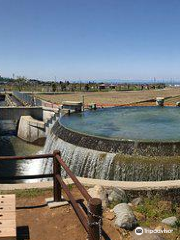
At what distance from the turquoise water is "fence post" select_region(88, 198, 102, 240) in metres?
10.5

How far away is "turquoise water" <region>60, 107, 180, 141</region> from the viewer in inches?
680

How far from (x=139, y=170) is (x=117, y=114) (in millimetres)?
13973

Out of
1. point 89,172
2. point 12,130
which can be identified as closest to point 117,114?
point 89,172

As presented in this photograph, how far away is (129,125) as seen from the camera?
69.1ft

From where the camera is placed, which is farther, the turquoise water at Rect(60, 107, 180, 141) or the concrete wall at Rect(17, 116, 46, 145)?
the concrete wall at Rect(17, 116, 46, 145)

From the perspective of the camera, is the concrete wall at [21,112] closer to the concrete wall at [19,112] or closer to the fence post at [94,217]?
the concrete wall at [19,112]

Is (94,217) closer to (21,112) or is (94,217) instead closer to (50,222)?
Answer: (50,222)

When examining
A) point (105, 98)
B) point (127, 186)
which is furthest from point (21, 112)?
point (127, 186)

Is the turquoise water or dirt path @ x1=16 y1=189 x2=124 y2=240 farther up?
the turquoise water

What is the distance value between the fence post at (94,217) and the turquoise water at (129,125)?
10.5 meters

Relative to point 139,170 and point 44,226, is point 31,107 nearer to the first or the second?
point 139,170

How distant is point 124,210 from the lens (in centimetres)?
795

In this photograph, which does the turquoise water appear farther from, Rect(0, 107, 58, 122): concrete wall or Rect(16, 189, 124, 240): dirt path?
Rect(0, 107, 58, 122): concrete wall

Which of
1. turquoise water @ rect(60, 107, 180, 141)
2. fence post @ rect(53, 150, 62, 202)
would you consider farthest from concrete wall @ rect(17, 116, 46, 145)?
fence post @ rect(53, 150, 62, 202)
